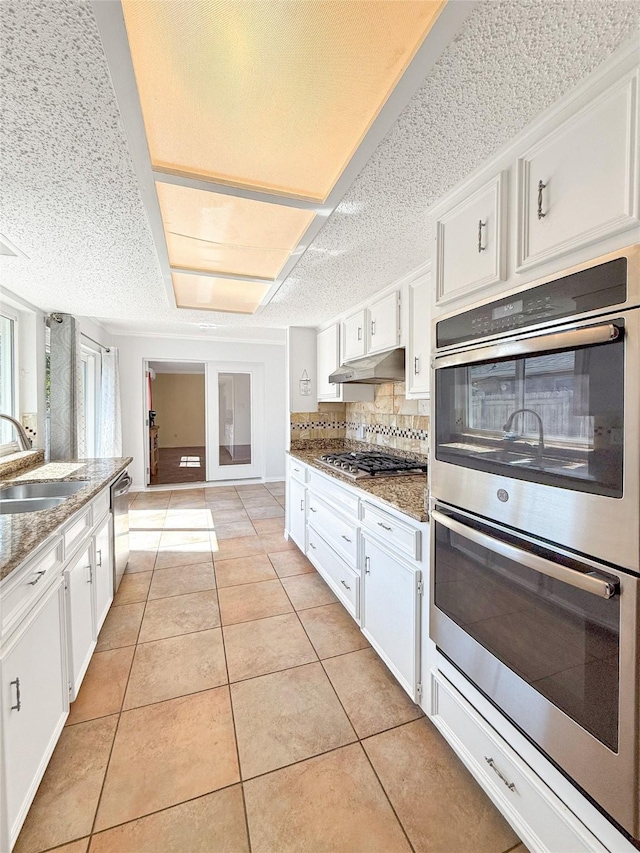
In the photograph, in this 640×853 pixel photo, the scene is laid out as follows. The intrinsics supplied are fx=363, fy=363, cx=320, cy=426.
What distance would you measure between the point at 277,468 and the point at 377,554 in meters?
4.54

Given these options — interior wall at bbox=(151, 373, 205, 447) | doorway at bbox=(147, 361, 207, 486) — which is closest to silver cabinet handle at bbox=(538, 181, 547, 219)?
doorway at bbox=(147, 361, 207, 486)

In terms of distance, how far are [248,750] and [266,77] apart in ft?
7.69

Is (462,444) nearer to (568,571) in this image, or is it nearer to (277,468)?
(568,571)

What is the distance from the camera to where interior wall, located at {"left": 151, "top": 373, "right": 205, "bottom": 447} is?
32.9 ft

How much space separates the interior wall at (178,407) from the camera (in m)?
10.0

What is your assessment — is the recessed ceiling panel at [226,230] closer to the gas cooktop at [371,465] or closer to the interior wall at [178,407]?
the gas cooktop at [371,465]

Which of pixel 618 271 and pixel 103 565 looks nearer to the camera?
pixel 618 271

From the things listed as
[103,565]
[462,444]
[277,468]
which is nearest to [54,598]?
A: [103,565]

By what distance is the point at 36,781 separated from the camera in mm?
1235

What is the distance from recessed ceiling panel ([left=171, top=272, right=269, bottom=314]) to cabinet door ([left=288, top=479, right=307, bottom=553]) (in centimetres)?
166

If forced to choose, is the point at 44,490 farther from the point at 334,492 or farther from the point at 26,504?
the point at 334,492

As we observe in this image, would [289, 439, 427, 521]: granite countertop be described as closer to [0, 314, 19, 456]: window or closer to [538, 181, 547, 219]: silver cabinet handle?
[538, 181, 547, 219]: silver cabinet handle

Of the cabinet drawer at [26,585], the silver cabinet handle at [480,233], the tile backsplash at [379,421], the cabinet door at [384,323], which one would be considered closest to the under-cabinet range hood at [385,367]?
the cabinet door at [384,323]

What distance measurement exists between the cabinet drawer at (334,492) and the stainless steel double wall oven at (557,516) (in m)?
0.90
